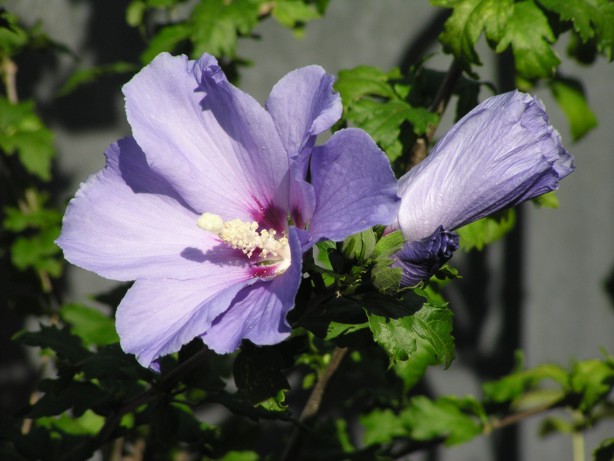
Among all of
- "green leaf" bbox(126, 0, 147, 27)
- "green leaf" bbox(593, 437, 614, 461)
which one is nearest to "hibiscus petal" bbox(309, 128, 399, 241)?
"green leaf" bbox(593, 437, 614, 461)

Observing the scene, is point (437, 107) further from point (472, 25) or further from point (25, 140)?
point (25, 140)

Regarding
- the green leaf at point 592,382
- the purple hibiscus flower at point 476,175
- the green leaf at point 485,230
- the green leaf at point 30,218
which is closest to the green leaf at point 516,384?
the green leaf at point 592,382

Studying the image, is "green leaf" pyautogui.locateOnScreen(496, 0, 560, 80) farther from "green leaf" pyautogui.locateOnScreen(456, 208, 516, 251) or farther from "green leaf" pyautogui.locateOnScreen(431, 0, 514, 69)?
"green leaf" pyautogui.locateOnScreen(456, 208, 516, 251)

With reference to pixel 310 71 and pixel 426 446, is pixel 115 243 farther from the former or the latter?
pixel 426 446

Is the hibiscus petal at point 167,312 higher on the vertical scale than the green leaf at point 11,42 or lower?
higher

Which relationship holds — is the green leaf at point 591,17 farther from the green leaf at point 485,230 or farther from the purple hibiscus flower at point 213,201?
the purple hibiscus flower at point 213,201

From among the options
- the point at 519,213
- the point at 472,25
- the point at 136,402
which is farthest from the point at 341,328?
the point at 519,213
